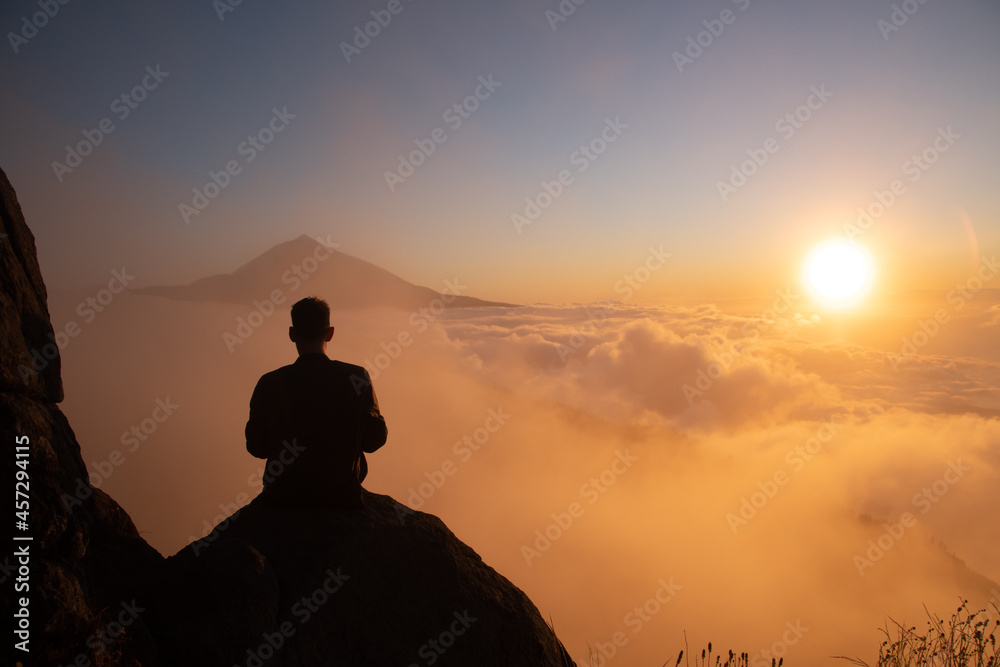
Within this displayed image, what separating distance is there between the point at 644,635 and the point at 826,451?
118400 millimetres

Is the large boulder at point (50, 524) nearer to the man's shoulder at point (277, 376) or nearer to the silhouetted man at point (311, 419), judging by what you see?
the silhouetted man at point (311, 419)

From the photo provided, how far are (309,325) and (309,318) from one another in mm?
57

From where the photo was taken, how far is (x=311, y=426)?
3.66 metres

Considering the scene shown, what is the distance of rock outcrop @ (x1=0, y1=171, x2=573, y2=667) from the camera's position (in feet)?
8.87

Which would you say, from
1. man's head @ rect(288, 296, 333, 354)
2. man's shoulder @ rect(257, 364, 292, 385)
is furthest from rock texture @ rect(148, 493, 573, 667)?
man's head @ rect(288, 296, 333, 354)

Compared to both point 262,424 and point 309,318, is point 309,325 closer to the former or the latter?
point 309,318

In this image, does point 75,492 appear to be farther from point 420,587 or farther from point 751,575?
point 751,575

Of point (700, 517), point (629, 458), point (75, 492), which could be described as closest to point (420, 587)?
point (75, 492)

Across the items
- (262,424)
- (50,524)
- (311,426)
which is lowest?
(50,524)

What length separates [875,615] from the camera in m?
92.8

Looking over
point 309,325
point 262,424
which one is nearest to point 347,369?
point 309,325

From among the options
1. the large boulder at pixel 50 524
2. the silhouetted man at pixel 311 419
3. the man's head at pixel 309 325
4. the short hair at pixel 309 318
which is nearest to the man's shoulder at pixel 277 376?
the silhouetted man at pixel 311 419

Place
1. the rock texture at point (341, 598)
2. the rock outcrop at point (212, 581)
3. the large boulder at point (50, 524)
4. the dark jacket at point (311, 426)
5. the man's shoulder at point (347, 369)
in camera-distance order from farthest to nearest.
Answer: the man's shoulder at point (347, 369) < the dark jacket at point (311, 426) < the rock texture at point (341, 598) < the rock outcrop at point (212, 581) < the large boulder at point (50, 524)

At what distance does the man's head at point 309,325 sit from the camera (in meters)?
3.69
